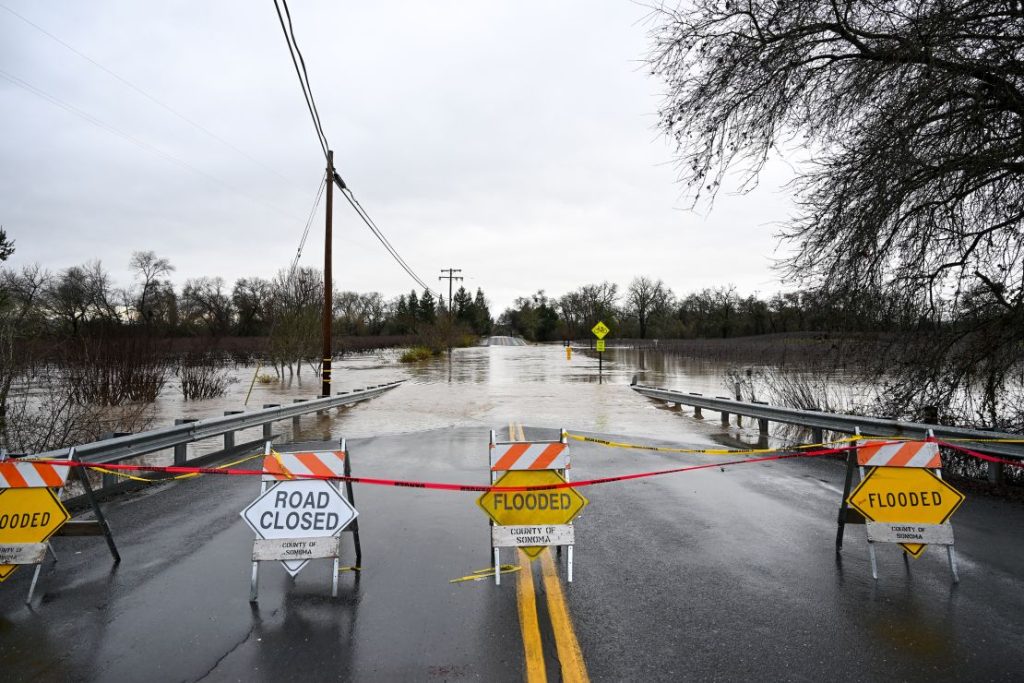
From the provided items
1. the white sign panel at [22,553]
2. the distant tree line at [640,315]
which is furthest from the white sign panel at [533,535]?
the distant tree line at [640,315]

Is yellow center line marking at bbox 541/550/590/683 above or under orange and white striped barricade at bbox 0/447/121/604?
under

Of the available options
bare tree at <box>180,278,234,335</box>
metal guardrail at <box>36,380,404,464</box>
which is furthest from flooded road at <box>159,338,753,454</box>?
bare tree at <box>180,278,234,335</box>

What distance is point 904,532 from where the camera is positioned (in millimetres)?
5148

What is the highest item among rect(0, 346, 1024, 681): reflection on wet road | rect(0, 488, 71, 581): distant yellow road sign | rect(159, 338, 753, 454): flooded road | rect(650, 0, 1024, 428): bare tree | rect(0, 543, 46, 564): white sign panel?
rect(650, 0, 1024, 428): bare tree

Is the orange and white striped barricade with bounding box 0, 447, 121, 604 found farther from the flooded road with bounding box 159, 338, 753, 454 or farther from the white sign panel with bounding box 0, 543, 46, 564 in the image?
the flooded road with bounding box 159, 338, 753, 454

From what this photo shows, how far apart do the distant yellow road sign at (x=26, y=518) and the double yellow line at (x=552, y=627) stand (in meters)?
3.84

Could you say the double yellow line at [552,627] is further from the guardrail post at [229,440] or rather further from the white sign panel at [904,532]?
the guardrail post at [229,440]

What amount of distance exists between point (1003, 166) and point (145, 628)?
1030 centimetres

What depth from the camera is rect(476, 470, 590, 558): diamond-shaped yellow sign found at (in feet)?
17.2

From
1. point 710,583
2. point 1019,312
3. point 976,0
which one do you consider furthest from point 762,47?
point 710,583

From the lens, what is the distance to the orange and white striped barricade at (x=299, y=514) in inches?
189

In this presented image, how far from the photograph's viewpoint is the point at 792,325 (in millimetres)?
11523

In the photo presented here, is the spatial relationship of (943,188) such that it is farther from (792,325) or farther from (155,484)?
(155,484)

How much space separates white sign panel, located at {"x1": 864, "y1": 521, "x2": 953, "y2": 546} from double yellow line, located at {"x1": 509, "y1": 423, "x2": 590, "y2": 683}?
270 centimetres
